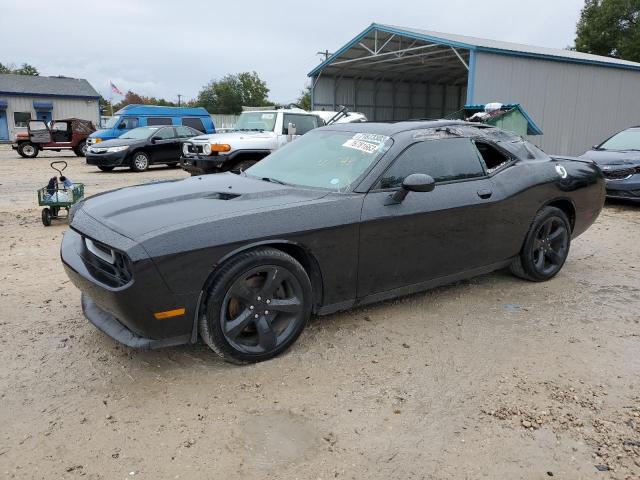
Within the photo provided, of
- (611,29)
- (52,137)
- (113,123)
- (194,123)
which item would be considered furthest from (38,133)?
(611,29)

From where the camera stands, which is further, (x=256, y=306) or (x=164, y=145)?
(x=164, y=145)

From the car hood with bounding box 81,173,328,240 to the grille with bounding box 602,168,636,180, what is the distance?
7487mm

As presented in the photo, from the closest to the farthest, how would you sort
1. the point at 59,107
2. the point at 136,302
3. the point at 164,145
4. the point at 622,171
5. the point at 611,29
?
1. the point at 136,302
2. the point at 622,171
3. the point at 164,145
4. the point at 611,29
5. the point at 59,107

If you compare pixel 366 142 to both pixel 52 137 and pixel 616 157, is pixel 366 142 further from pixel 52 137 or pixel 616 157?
pixel 52 137

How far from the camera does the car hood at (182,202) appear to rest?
9.83 feet

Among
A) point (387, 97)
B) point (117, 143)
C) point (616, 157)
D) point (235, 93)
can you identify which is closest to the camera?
point (616, 157)

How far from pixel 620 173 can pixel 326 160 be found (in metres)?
7.16

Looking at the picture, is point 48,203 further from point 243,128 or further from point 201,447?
point 201,447

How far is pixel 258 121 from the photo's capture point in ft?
37.4

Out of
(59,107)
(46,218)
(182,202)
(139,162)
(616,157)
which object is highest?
(59,107)

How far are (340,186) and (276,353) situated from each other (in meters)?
1.23

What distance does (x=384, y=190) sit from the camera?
364 cm

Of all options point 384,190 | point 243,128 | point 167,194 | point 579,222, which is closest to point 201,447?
point 167,194

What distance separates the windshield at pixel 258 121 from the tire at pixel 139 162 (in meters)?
4.64
